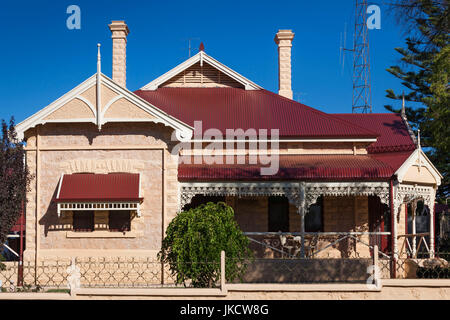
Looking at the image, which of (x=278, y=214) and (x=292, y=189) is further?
(x=278, y=214)

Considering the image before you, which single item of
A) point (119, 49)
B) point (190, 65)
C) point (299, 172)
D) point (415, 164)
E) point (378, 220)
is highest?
point (119, 49)

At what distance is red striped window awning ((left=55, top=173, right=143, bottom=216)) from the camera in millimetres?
17547

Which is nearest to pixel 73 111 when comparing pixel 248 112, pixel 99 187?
pixel 99 187

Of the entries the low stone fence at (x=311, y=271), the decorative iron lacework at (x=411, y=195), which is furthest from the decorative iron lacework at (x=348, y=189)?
the low stone fence at (x=311, y=271)

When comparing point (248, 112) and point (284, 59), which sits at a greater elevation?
point (284, 59)

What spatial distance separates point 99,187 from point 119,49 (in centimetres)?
916

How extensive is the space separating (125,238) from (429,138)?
21.6m

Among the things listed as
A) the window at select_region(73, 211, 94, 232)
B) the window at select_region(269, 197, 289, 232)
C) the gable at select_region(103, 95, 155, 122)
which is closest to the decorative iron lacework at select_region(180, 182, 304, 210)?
the window at select_region(269, 197, 289, 232)

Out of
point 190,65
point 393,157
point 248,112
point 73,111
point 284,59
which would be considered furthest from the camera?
point 284,59

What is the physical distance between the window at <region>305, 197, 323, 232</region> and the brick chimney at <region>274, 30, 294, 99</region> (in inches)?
269

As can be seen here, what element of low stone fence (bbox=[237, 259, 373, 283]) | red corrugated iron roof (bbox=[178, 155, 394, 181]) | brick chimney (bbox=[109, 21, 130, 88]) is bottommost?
low stone fence (bbox=[237, 259, 373, 283])

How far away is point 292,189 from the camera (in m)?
18.7

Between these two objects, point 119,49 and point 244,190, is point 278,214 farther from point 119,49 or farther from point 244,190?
point 119,49

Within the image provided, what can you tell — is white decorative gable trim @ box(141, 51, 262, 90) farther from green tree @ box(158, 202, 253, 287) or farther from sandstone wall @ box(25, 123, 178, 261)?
green tree @ box(158, 202, 253, 287)
